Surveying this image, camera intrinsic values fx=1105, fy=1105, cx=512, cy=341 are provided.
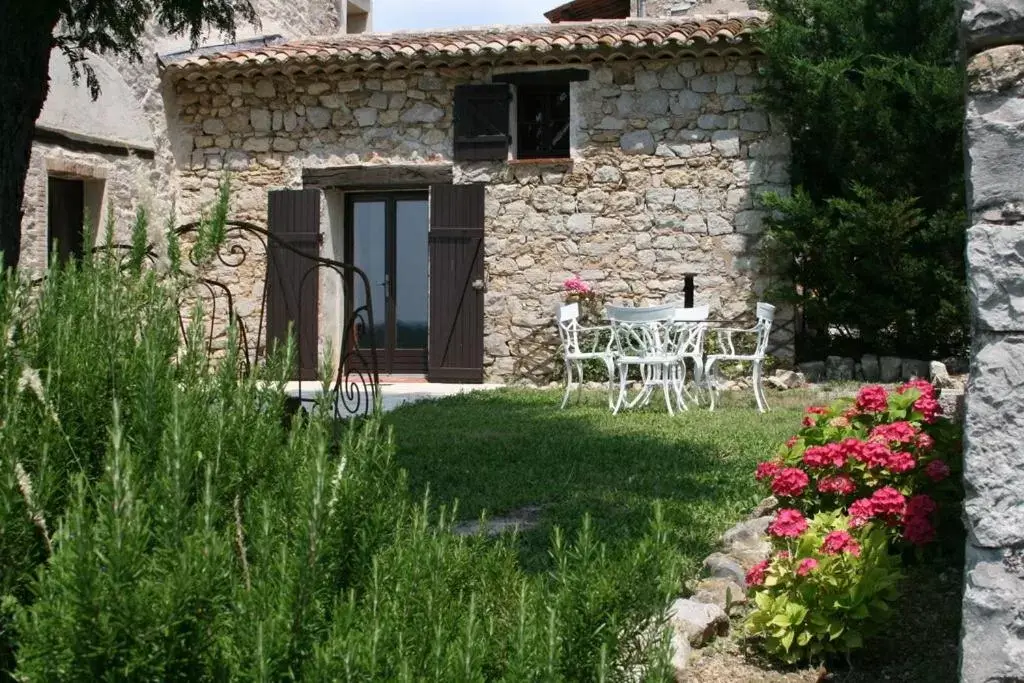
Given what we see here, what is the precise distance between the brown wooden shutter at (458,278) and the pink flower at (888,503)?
8095 mm

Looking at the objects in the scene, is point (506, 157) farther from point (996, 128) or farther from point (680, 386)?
point (996, 128)

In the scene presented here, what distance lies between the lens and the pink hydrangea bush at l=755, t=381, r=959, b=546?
10.9 ft

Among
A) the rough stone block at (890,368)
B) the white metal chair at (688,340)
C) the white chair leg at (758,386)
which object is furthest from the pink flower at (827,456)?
the rough stone block at (890,368)

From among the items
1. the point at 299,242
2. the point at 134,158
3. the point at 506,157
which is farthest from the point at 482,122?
the point at 134,158

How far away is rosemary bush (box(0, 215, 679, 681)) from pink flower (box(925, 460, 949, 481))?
69.8 inches

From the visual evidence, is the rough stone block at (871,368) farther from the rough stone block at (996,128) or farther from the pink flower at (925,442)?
the rough stone block at (996,128)

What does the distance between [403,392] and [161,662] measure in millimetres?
9178

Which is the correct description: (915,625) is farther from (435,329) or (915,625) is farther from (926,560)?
(435,329)

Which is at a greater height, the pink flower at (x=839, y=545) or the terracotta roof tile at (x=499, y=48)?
the terracotta roof tile at (x=499, y=48)

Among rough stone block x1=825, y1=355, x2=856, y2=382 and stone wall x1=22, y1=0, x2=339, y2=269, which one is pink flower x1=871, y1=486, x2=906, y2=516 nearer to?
rough stone block x1=825, y1=355, x2=856, y2=382

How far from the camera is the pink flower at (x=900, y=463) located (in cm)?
346

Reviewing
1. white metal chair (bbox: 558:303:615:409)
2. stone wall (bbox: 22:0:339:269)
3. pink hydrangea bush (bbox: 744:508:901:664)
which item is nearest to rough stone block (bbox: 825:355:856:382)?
white metal chair (bbox: 558:303:615:409)

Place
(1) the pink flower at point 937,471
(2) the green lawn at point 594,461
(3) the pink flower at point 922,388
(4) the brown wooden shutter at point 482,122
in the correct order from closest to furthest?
(1) the pink flower at point 937,471 → (3) the pink flower at point 922,388 → (2) the green lawn at point 594,461 → (4) the brown wooden shutter at point 482,122

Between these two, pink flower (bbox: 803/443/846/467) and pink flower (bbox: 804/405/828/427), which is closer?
pink flower (bbox: 803/443/846/467)
